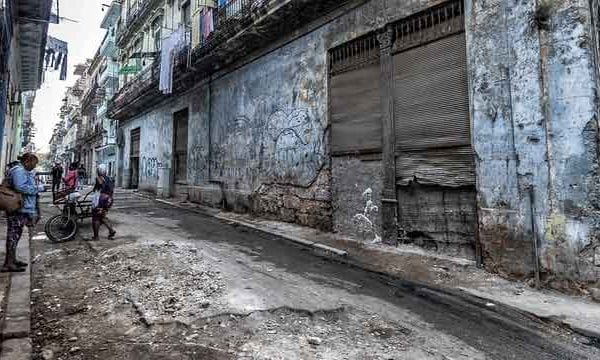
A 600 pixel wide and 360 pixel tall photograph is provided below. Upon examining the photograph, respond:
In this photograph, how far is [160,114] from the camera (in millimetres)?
17562

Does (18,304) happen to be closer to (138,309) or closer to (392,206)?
(138,309)

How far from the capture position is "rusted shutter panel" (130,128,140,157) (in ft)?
69.2

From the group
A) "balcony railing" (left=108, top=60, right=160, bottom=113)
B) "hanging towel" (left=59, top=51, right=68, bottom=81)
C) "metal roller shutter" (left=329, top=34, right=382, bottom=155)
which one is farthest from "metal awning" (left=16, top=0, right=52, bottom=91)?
"metal roller shutter" (left=329, top=34, right=382, bottom=155)

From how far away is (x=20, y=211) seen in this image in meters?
4.89

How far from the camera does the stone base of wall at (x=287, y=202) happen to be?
8094mm

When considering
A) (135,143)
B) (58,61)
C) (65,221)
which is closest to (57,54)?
(58,61)

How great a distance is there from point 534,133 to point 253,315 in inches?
171

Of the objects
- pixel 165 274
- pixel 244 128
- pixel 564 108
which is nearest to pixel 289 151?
pixel 244 128

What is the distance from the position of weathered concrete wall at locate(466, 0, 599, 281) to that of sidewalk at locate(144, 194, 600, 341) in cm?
35

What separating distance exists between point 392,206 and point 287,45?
18.2ft

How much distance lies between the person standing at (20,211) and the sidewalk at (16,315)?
197 millimetres

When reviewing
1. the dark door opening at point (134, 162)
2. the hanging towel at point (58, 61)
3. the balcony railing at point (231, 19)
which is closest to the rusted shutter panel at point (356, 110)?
the balcony railing at point (231, 19)

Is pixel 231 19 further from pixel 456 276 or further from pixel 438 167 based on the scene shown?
pixel 456 276

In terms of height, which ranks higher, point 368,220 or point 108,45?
point 108,45
